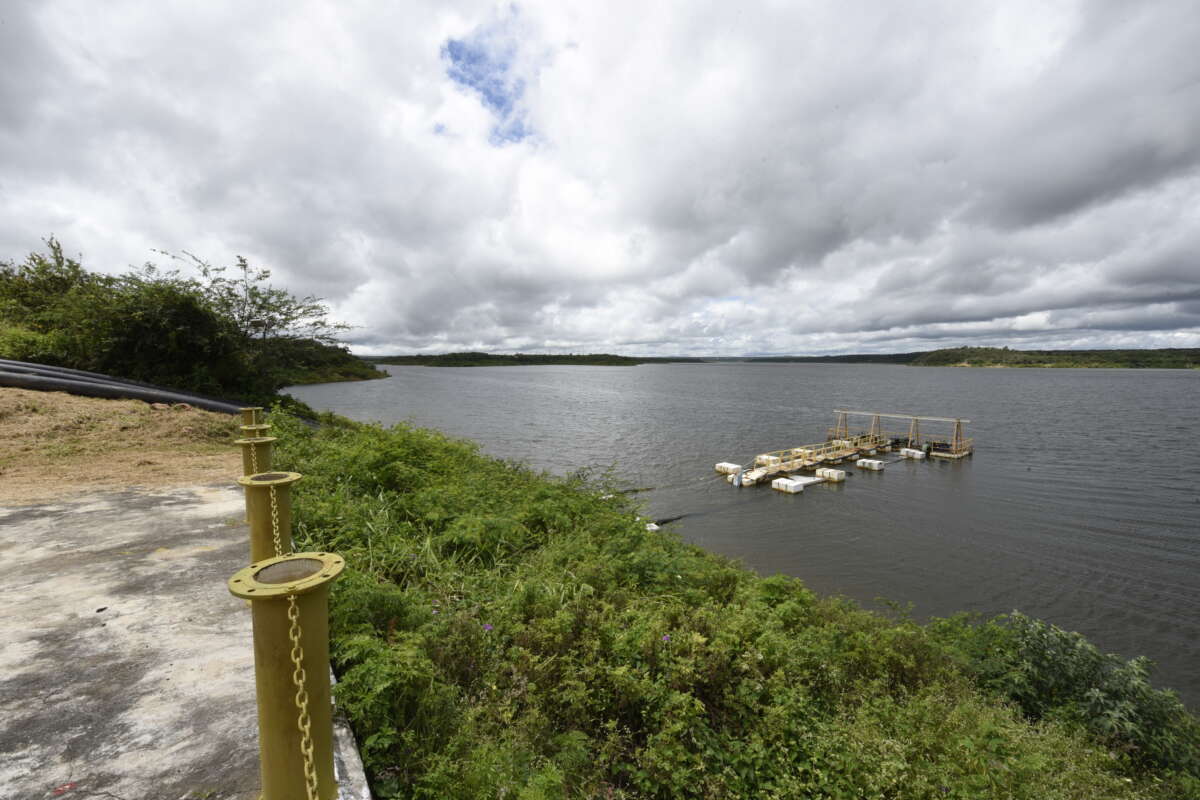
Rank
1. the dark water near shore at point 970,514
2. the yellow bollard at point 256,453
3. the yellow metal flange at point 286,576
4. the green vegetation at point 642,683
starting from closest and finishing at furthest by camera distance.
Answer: the yellow metal flange at point 286,576
the green vegetation at point 642,683
the yellow bollard at point 256,453
the dark water near shore at point 970,514

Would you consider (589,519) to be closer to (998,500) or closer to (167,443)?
(167,443)

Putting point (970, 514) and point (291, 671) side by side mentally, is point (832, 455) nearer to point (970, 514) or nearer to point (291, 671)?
point (970, 514)

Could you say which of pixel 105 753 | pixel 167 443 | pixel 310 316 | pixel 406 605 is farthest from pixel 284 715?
pixel 310 316

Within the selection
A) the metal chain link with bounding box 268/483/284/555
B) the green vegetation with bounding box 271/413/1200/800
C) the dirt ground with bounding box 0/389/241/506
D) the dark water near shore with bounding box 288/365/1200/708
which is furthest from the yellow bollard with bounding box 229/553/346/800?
the dark water near shore with bounding box 288/365/1200/708

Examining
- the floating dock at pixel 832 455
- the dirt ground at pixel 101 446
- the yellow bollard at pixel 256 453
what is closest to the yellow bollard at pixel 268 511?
the yellow bollard at pixel 256 453

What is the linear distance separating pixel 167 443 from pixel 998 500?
3930 centimetres

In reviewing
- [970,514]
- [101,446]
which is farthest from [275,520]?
[970,514]

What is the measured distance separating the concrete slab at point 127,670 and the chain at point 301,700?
122 cm

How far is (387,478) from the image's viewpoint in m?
8.58

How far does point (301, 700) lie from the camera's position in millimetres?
1597

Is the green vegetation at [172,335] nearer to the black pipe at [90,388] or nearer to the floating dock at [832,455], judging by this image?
the black pipe at [90,388]

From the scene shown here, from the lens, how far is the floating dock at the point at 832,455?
31.7m

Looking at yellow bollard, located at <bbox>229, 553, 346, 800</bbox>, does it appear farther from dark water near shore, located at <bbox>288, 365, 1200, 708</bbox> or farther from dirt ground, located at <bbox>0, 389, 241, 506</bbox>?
dark water near shore, located at <bbox>288, 365, 1200, 708</bbox>

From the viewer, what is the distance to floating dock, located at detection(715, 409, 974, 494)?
3167cm
